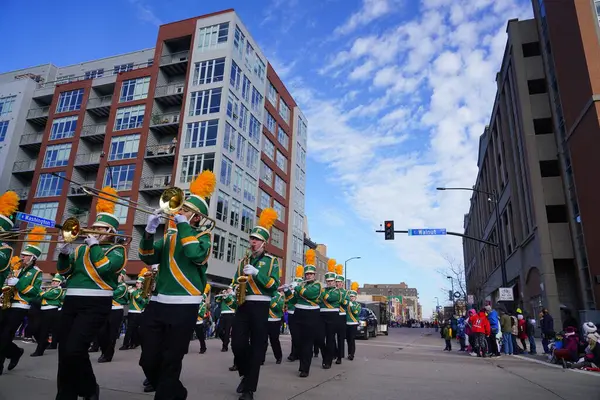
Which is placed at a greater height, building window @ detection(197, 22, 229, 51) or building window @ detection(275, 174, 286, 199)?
building window @ detection(197, 22, 229, 51)

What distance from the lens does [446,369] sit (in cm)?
1034

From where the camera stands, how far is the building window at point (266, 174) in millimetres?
44681

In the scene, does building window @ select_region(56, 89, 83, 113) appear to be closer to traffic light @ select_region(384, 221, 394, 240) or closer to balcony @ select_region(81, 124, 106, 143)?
balcony @ select_region(81, 124, 106, 143)

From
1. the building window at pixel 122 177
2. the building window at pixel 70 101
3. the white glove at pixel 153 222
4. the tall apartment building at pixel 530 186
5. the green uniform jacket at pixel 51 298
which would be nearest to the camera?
the white glove at pixel 153 222

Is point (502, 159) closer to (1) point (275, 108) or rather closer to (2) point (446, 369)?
(1) point (275, 108)

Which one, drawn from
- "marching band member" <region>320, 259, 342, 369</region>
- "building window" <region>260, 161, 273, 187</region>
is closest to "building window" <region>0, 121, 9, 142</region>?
"building window" <region>260, 161, 273, 187</region>

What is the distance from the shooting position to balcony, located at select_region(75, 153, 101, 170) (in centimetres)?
4072

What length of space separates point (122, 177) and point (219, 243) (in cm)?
1148

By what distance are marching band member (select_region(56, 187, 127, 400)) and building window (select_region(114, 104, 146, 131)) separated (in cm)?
3714

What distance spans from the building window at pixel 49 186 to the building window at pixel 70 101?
7.29m

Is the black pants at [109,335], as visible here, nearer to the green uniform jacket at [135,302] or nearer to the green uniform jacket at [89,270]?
the green uniform jacket at [135,302]

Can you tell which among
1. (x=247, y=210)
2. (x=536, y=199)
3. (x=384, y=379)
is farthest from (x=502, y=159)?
(x=384, y=379)

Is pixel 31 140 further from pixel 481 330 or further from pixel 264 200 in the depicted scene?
pixel 481 330

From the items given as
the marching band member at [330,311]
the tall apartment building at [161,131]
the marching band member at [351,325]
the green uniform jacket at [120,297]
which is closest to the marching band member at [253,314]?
the marching band member at [330,311]
